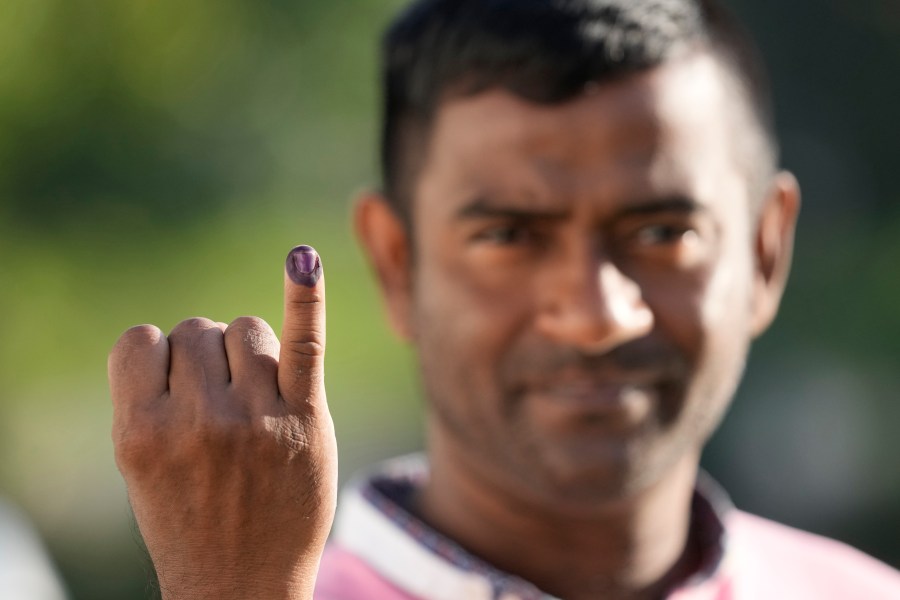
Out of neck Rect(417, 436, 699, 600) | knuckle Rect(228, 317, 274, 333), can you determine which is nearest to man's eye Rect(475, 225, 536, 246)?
neck Rect(417, 436, 699, 600)

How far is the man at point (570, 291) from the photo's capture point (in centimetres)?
204

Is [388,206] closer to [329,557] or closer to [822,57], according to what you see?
[329,557]

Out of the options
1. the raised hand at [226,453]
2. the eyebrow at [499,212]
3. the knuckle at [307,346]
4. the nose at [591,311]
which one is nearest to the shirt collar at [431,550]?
the nose at [591,311]

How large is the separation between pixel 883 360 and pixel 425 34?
560 centimetres

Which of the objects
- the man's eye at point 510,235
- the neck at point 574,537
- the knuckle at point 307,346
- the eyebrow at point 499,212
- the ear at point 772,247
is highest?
the knuckle at point 307,346

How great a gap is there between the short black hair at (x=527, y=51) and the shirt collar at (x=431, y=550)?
1.64 ft

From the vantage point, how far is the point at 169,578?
1.38 metres

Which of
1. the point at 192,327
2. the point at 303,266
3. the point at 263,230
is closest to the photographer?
the point at 303,266

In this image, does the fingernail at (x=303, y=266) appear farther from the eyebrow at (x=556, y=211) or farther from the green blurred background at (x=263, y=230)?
the green blurred background at (x=263, y=230)

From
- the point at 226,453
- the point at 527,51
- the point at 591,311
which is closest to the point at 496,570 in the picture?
the point at 591,311

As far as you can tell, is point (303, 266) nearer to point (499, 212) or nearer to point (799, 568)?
point (499, 212)

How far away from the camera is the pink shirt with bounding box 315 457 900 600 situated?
7.09ft

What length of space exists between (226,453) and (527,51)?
0.96 m

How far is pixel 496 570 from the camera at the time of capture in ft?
7.36
